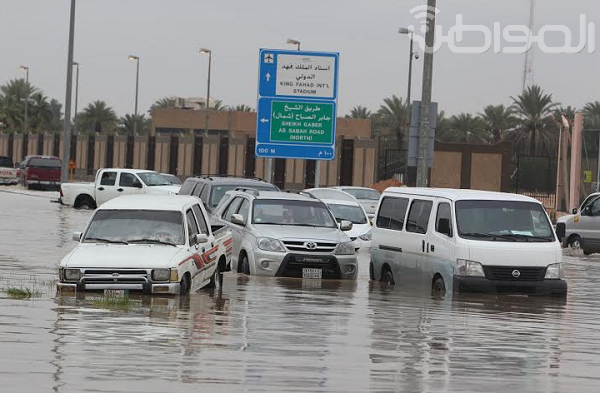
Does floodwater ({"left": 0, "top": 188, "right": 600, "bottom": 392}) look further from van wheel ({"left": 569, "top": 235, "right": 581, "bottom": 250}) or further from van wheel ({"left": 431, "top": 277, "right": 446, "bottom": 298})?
van wheel ({"left": 569, "top": 235, "right": 581, "bottom": 250})

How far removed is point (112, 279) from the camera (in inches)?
647

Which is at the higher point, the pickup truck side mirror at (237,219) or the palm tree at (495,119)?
the palm tree at (495,119)

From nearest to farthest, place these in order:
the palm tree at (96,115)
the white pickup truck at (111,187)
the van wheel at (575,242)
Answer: the van wheel at (575,242), the white pickup truck at (111,187), the palm tree at (96,115)

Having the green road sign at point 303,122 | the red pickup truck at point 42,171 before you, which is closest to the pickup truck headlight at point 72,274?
the green road sign at point 303,122

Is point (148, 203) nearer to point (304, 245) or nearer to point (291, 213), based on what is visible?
point (304, 245)

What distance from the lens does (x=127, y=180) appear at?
159 feet

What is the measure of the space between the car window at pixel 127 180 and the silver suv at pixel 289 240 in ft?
81.5

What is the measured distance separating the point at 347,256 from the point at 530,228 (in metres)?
3.54

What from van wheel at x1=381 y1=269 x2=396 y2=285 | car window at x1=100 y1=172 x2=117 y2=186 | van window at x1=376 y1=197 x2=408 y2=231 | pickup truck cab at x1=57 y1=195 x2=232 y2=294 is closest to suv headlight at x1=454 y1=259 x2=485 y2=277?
van window at x1=376 y1=197 x2=408 y2=231

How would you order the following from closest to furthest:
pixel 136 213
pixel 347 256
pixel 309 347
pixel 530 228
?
pixel 309 347 < pixel 136 213 < pixel 530 228 < pixel 347 256

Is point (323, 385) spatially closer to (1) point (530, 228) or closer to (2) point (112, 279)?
(2) point (112, 279)

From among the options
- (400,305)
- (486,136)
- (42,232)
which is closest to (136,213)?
(400,305)

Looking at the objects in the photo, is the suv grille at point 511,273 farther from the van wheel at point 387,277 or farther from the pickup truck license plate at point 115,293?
the pickup truck license plate at point 115,293

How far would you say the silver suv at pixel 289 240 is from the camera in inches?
854
